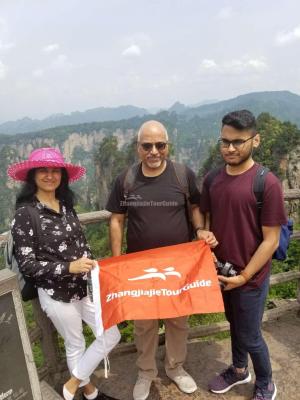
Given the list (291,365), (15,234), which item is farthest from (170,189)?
(291,365)

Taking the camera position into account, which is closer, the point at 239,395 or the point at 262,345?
the point at 262,345

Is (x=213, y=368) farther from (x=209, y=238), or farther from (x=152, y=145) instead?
(x=152, y=145)

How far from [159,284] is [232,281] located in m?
0.56

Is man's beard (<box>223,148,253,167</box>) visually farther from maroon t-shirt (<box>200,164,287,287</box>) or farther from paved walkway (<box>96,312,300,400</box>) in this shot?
paved walkway (<box>96,312,300,400</box>)

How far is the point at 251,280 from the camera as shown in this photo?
3.02 meters

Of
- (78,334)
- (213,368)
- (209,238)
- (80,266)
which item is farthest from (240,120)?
(213,368)

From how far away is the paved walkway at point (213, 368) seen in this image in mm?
3594

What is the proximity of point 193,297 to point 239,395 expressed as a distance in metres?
1.23

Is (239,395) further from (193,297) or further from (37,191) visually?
(37,191)

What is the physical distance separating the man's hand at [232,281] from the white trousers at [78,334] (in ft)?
3.15

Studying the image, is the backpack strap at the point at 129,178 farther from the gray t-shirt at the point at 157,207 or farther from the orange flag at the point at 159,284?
the orange flag at the point at 159,284

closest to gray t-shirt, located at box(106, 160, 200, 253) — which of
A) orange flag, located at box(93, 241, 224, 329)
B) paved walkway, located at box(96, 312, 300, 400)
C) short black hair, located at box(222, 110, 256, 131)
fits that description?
orange flag, located at box(93, 241, 224, 329)

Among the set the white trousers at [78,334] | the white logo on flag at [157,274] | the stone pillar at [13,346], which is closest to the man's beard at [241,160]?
the white logo on flag at [157,274]

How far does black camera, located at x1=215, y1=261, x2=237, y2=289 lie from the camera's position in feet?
9.95
